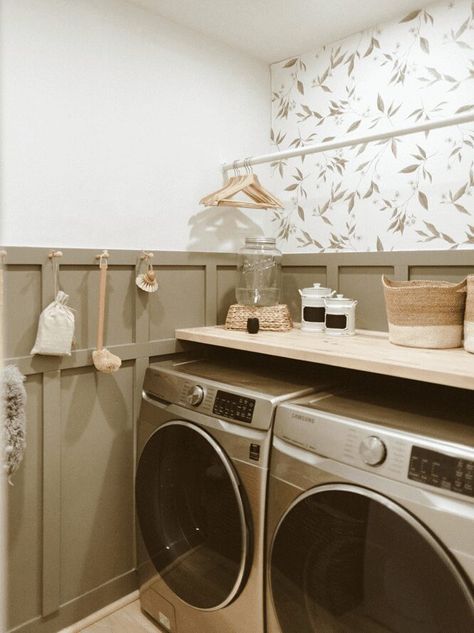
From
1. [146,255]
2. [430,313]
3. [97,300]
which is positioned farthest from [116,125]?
[430,313]

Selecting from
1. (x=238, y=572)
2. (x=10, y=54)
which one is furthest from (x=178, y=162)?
(x=238, y=572)

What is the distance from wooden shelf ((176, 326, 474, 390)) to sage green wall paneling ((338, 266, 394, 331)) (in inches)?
2.2

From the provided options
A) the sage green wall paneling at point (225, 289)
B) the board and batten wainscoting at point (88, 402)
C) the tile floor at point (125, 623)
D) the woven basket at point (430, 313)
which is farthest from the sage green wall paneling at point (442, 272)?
the tile floor at point (125, 623)

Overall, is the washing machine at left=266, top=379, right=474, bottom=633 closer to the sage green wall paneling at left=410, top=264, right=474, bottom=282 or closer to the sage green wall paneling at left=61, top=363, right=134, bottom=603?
the sage green wall paneling at left=410, top=264, right=474, bottom=282

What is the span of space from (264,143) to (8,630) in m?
2.24

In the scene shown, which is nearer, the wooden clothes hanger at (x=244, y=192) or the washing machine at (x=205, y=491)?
the washing machine at (x=205, y=491)

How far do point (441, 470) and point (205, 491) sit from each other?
81 centimetres

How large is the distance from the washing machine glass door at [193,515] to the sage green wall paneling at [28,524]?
36 cm

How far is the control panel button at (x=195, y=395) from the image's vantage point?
5.45ft

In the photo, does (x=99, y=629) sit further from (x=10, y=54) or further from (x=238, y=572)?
(x=10, y=54)

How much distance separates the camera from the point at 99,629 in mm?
1822

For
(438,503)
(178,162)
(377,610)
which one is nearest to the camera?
(438,503)

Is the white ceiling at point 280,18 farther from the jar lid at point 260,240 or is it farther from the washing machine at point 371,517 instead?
the washing machine at point 371,517

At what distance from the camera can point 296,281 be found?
2328 millimetres
